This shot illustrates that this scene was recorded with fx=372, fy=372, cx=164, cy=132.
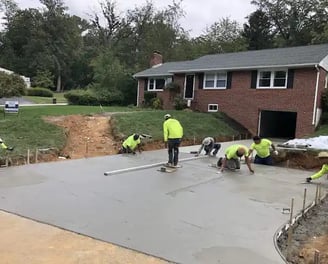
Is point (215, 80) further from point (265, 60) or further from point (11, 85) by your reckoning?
point (11, 85)

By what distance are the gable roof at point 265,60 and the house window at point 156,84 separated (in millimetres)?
594

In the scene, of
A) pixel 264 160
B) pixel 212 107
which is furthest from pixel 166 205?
pixel 212 107

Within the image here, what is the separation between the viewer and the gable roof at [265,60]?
19.8m

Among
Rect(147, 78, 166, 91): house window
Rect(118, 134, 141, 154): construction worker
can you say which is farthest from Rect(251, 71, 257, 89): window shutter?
Rect(118, 134, 141, 154): construction worker

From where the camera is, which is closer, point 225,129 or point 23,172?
point 23,172

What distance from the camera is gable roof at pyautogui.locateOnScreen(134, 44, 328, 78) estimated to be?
19750 millimetres

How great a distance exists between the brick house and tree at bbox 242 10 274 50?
20515mm

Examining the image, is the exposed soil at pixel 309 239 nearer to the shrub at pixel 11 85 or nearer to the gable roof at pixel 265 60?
the gable roof at pixel 265 60

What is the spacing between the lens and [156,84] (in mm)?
28406

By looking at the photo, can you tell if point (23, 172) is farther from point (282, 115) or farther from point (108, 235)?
point (282, 115)

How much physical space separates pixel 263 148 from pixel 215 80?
38.7 ft

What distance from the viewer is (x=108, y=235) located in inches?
208

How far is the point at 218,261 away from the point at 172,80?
74.1 ft

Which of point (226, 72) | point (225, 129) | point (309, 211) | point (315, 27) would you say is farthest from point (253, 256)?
point (315, 27)
